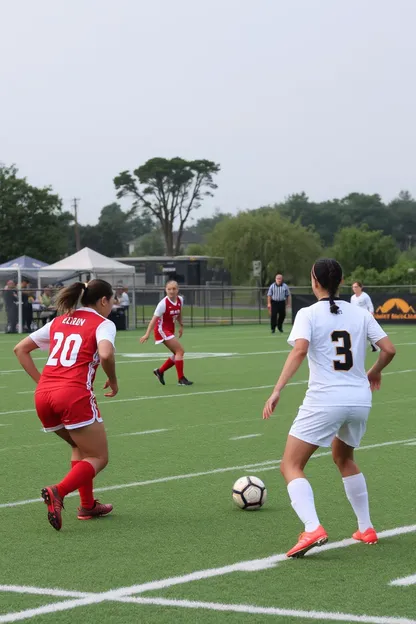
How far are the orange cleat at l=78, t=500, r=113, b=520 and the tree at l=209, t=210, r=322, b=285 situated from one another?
73956mm

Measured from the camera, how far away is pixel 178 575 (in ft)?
19.6

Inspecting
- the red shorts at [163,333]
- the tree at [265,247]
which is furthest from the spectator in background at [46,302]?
the tree at [265,247]

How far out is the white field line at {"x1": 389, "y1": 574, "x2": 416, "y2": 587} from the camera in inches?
224

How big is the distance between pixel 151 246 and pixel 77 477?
147200mm

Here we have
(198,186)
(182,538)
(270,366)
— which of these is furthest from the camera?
(198,186)

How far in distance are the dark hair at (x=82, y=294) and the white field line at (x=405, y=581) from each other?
9.38 ft

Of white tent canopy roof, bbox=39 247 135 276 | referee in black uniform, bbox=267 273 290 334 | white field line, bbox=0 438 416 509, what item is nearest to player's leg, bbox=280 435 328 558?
white field line, bbox=0 438 416 509

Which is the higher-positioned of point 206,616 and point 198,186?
point 198,186

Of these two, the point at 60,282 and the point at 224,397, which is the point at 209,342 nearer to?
the point at 60,282

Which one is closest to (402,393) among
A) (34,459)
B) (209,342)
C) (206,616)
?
(34,459)

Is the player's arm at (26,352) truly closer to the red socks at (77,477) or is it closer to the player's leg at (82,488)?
the player's leg at (82,488)

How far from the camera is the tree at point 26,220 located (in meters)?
77.8

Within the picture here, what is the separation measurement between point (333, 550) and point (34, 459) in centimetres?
456

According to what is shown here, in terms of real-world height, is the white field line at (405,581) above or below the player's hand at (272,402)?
below
